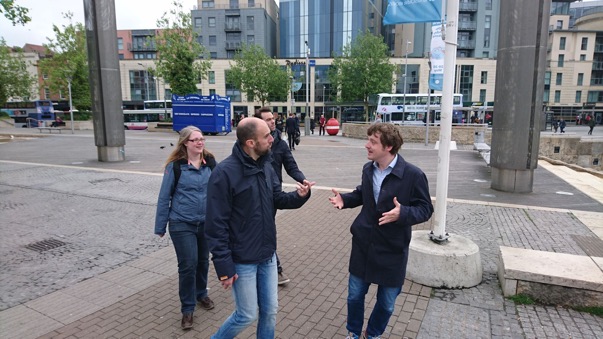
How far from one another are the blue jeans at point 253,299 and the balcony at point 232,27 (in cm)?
7056

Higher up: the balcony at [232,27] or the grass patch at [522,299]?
the balcony at [232,27]

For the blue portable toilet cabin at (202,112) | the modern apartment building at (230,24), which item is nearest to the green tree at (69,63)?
the blue portable toilet cabin at (202,112)

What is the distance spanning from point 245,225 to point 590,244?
5.54 meters

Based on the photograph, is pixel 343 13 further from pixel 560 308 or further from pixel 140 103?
pixel 560 308

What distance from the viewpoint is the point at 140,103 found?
66.7 meters

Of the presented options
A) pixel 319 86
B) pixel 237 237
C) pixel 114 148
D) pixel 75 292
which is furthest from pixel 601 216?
pixel 319 86

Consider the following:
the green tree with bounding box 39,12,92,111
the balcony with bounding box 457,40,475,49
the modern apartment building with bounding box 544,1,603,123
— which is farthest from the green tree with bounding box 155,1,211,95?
the modern apartment building with bounding box 544,1,603,123

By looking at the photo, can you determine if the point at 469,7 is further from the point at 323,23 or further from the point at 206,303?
the point at 206,303

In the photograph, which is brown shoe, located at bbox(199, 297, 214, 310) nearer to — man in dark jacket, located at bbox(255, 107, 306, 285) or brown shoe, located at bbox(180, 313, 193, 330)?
brown shoe, located at bbox(180, 313, 193, 330)

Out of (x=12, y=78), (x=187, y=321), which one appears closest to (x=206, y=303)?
(x=187, y=321)

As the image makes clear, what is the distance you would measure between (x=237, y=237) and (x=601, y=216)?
7.62m

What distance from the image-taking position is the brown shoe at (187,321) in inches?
138

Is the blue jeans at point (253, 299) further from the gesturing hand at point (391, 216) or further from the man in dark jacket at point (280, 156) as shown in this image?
the man in dark jacket at point (280, 156)

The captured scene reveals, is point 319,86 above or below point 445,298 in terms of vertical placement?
above
